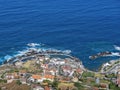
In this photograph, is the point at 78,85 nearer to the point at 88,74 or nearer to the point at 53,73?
the point at 88,74

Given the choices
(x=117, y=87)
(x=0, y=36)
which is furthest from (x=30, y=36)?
(x=117, y=87)

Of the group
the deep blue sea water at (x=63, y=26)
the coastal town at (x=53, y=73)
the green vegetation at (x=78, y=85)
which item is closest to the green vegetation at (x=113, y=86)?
the coastal town at (x=53, y=73)

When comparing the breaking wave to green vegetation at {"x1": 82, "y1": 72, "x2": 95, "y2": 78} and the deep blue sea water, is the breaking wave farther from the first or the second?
green vegetation at {"x1": 82, "y1": 72, "x2": 95, "y2": 78}

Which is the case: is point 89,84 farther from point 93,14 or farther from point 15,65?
point 93,14

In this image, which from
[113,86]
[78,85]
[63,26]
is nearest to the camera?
[78,85]

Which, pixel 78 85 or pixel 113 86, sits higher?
pixel 78 85

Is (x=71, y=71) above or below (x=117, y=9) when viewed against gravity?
below

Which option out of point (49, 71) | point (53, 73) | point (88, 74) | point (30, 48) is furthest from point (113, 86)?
point (30, 48)

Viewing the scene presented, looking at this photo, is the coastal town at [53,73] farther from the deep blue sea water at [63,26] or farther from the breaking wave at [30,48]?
the deep blue sea water at [63,26]
